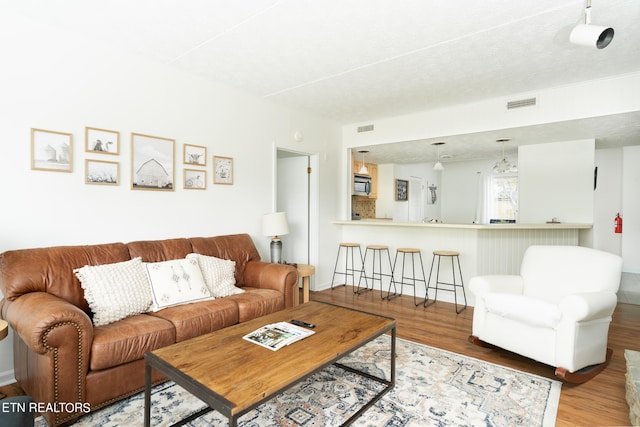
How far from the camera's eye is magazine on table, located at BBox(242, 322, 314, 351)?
1.93 metres

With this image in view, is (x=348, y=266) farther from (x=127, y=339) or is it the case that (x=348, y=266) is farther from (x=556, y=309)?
(x=127, y=339)

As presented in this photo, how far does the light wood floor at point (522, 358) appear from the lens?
2.10m

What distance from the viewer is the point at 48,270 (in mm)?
2412

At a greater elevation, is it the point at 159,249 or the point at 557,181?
the point at 557,181

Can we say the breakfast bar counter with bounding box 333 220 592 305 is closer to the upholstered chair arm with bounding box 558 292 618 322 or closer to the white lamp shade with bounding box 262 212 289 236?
the white lamp shade with bounding box 262 212 289 236

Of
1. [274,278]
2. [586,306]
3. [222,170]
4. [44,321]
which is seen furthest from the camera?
[222,170]

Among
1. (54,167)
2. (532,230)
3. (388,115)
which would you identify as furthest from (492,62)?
(54,167)

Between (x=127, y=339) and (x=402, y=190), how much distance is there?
6.68 meters

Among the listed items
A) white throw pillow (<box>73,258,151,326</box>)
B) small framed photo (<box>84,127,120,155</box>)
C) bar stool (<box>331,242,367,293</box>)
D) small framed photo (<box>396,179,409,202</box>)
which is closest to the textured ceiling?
small framed photo (<box>84,127,120,155</box>)

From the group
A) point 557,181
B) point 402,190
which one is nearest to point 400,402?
point 557,181

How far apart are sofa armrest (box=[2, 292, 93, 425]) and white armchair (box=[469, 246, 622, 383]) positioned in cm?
285

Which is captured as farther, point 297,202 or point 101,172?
point 297,202

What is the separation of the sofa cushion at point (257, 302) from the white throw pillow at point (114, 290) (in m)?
0.70

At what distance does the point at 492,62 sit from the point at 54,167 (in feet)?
12.5
